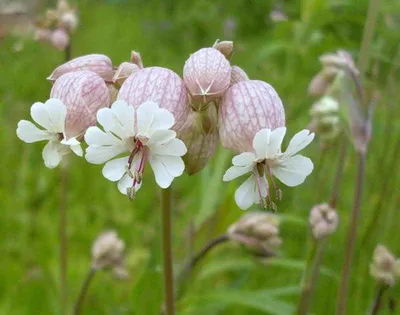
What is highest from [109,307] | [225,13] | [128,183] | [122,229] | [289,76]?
[225,13]

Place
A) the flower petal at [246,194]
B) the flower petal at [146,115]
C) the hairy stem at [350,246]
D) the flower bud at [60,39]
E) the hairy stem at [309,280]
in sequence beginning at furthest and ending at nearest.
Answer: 1. the flower bud at [60,39]
2. the hairy stem at [309,280]
3. the hairy stem at [350,246]
4. the flower petal at [246,194]
5. the flower petal at [146,115]

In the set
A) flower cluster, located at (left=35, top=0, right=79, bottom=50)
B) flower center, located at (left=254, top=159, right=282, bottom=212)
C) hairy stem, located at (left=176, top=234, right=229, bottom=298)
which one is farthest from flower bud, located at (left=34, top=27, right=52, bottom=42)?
flower center, located at (left=254, top=159, right=282, bottom=212)

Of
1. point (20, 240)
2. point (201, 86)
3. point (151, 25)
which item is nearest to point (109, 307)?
point (20, 240)

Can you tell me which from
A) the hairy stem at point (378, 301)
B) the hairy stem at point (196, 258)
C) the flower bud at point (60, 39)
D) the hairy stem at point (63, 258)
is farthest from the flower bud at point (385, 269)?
the flower bud at point (60, 39)

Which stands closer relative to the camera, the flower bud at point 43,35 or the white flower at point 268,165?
the white flower at point 268,165

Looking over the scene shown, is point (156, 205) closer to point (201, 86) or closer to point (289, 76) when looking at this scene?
point (289, 76)

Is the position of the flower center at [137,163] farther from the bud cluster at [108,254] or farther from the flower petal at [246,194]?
the bud cluster at [108,254]

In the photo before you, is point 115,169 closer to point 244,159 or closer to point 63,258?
point 244,159
